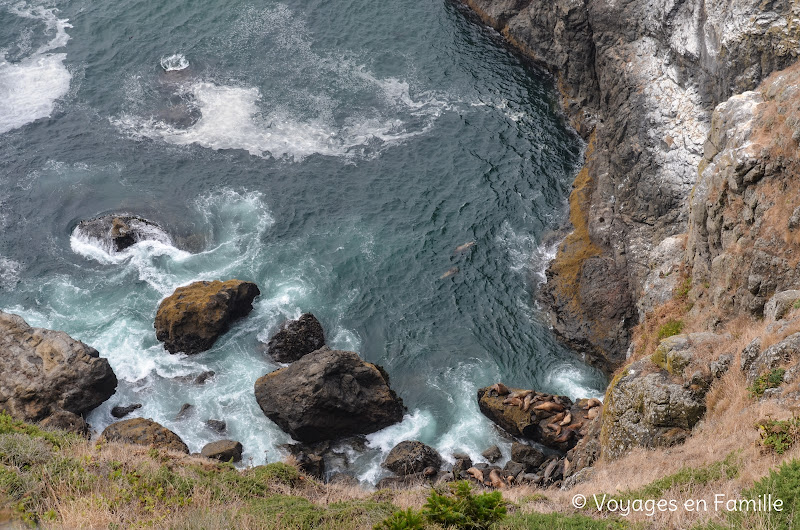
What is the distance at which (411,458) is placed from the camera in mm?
33875

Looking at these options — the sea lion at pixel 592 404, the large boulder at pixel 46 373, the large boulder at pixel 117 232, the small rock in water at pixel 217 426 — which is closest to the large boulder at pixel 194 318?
the large boulder at pixel 46 373

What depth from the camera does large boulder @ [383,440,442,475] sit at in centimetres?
3369

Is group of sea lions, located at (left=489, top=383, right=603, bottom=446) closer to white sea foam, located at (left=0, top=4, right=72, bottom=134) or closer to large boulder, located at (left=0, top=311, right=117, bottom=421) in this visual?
large boulder, located at (left=0, top=311, right=117, bottom=421)

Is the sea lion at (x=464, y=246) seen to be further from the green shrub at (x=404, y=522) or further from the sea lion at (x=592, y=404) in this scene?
the green shrub at (x=404, y=522)

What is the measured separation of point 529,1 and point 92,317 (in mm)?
43425

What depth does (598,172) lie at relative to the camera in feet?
157

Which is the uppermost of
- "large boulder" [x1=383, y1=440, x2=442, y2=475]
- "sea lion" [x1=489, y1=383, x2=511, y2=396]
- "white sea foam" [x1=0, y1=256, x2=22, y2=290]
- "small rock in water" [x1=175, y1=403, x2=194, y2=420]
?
"sea lion" [x1=489, y1=383, x2=511, y2=396]

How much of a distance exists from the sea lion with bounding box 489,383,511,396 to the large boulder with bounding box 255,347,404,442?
16.3 ft

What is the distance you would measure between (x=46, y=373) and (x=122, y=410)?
418cm

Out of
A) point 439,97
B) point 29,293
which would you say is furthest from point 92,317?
point 439,97

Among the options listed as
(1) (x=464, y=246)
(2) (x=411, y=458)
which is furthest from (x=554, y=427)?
(1) (x=464, y=246)

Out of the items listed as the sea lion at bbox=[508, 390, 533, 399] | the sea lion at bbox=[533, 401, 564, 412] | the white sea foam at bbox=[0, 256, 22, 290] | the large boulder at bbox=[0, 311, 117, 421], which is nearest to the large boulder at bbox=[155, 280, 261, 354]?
the large boulder at bbox=[0, 311, 117, 421]

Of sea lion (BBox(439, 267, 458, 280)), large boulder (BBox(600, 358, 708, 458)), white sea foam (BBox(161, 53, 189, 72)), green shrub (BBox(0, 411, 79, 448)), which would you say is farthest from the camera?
white sea foam (BBox(161, 53, 189, 72))

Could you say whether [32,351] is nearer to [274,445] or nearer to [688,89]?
[274,445]
